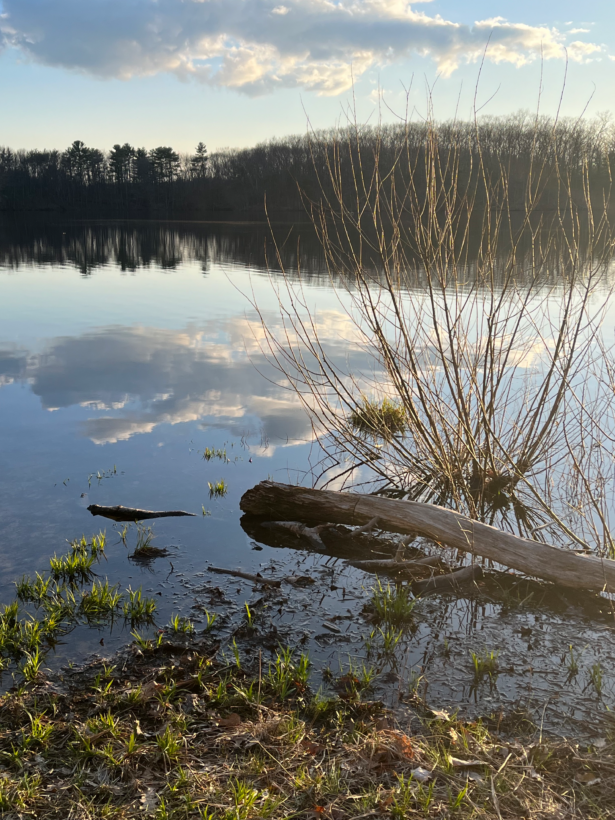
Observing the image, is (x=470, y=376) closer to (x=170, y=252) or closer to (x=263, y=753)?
(x=263, y=753)

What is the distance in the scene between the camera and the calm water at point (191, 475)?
4043 millimetres

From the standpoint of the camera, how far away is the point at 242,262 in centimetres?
3384

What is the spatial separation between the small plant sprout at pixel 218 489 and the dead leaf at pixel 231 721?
12.3ft

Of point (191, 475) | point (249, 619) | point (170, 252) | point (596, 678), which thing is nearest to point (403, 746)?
point (596, 678)

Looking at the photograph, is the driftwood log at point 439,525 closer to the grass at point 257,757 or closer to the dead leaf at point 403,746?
the grass at point 257,757

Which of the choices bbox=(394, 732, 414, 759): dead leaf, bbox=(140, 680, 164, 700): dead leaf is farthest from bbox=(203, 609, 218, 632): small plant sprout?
bbox=(394, 732, 414, 759): dead leaf

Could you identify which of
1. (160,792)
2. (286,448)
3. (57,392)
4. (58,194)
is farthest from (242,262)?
(58,194)

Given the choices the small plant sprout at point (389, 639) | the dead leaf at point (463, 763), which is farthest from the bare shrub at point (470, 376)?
the dead leaf at point (463, 763)

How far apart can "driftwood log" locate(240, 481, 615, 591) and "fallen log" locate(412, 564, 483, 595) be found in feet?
0.68

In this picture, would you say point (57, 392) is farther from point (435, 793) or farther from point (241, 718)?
point (435, 793)

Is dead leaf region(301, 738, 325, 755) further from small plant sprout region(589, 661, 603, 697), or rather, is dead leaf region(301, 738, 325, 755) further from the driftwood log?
the driftwood log

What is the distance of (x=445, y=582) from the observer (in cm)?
506

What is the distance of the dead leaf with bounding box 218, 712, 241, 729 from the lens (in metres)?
3.26

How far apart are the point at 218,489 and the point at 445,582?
3.00m
